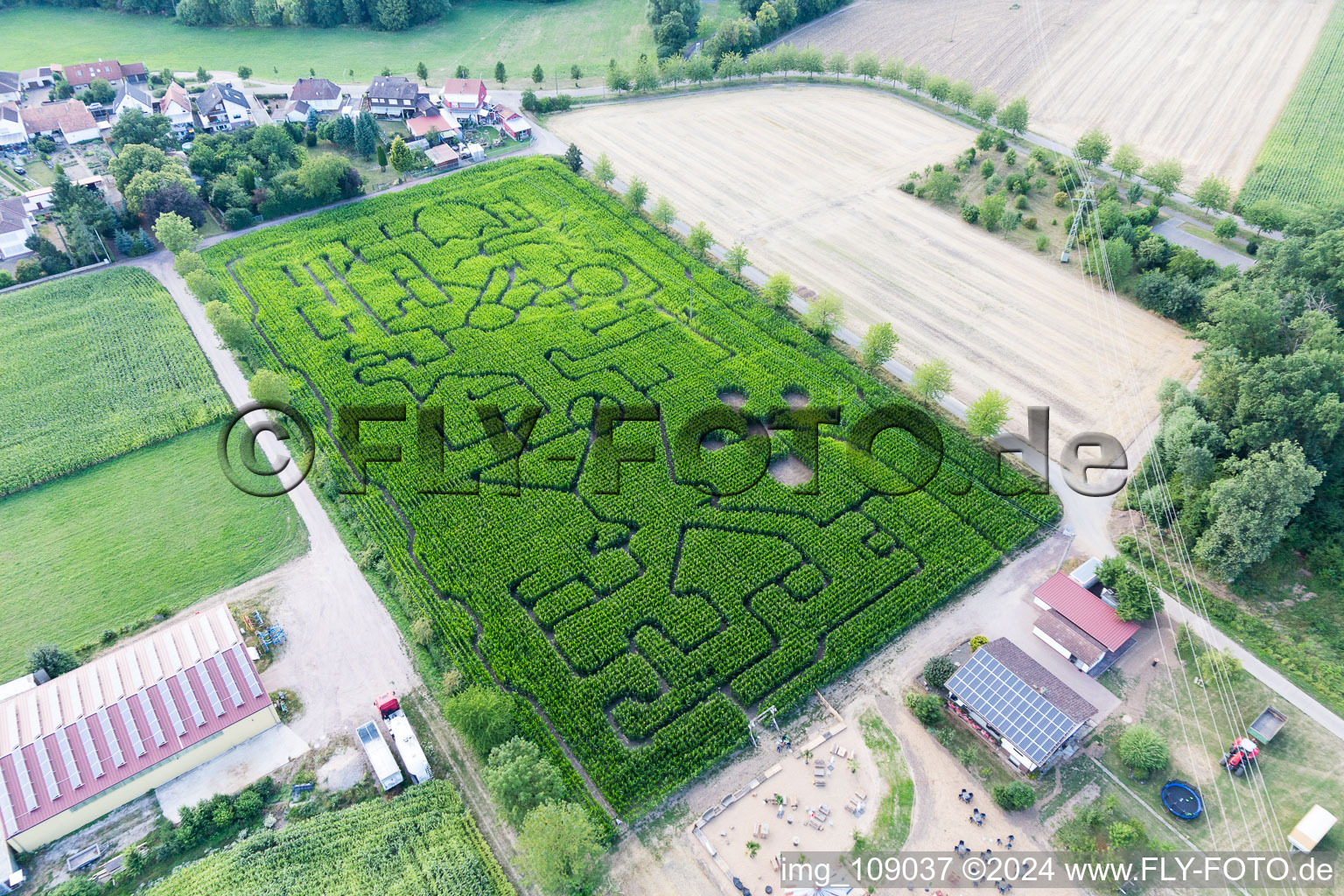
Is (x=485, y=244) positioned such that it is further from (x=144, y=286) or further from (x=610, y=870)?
(x=610, y=870)

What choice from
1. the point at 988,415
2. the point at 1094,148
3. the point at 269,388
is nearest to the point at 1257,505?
the point at 988,415

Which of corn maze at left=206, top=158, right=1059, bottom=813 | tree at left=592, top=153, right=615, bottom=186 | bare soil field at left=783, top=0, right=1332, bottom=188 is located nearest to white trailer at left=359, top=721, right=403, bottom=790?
corn maze at left=206, top=158, right=1059, bottom=813

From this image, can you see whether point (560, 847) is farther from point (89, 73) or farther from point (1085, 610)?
point (89, 73)

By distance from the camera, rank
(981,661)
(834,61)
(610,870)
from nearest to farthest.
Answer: (610,870), (981,661), (834,61)

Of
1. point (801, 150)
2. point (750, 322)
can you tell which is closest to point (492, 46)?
point (801, 150)

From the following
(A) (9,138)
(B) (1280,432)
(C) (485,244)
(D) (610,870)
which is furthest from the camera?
(A) (9,138)

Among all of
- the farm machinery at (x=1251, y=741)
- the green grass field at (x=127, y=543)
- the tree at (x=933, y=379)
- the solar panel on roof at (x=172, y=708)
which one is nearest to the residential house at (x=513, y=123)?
the green grass field at (x=127, y=543)
